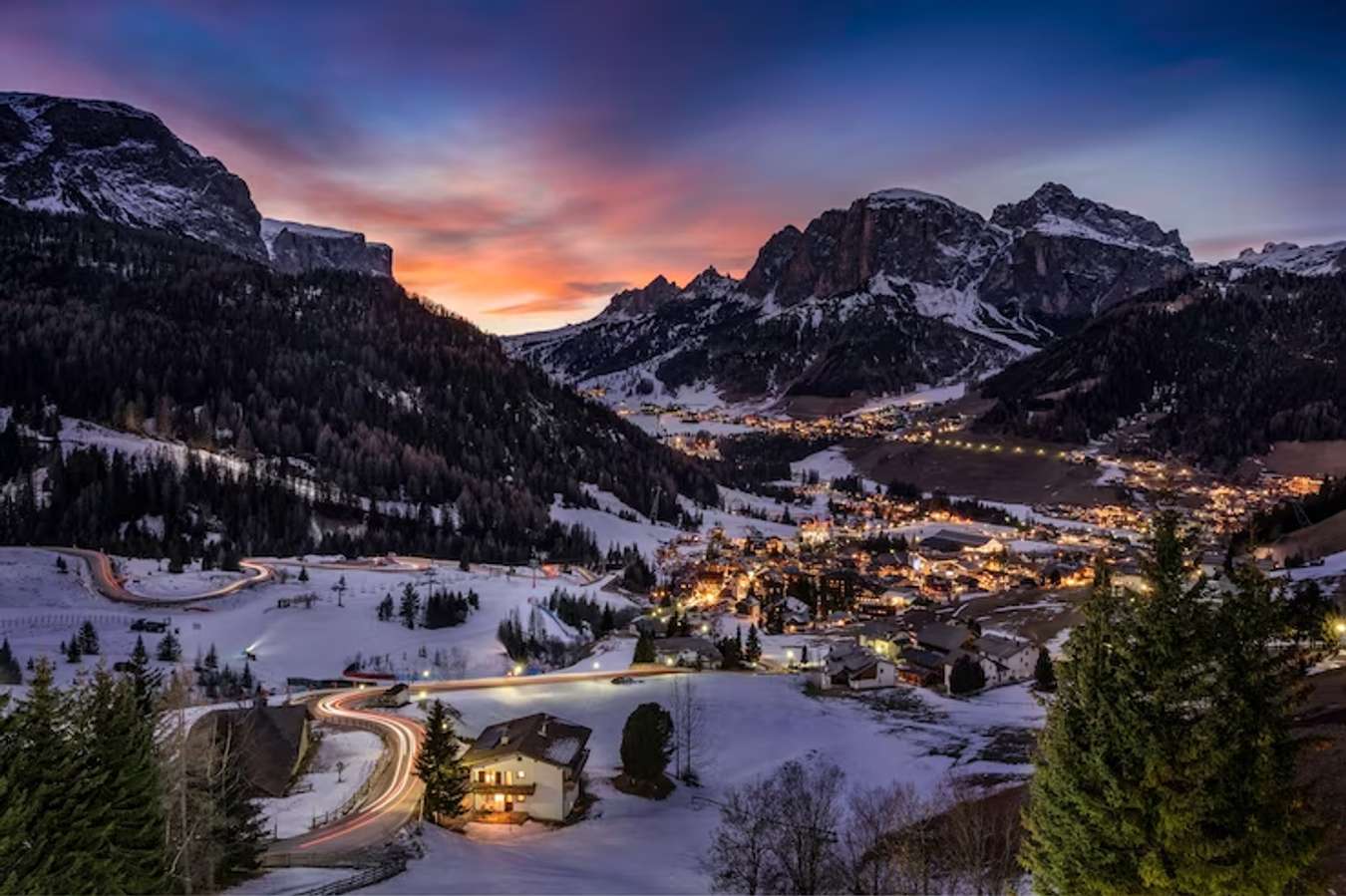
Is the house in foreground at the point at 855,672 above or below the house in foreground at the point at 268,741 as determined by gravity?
below

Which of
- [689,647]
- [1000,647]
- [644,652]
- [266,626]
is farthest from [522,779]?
[266,626]

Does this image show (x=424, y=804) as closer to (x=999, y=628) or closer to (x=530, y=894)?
(x=530, y=894)

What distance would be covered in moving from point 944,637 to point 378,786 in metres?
64.7

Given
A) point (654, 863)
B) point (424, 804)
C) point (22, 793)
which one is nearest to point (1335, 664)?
point (654, 863)

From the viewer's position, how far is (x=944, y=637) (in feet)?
304

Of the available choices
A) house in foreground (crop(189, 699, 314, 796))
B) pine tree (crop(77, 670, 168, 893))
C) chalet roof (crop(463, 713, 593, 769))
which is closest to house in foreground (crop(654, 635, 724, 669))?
chalet roof (crop(463, 713, 593, 769))

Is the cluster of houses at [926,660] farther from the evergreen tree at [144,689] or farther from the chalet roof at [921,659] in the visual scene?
the evergreen tree at [144,689]

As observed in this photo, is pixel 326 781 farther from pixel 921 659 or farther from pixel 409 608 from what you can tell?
pixel 921 659

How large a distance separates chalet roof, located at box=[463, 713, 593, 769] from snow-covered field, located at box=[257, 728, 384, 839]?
6.62 metres

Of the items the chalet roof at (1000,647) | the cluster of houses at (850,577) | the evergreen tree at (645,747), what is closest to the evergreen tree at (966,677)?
the chalet roof at (1000,647)

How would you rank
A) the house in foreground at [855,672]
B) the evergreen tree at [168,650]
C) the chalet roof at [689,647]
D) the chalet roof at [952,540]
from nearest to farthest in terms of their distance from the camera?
the evergreen tree at [168,650] < the house in foreground at [855,672] < the chalet roof at [689,647] < the chalet roof at [952,540]

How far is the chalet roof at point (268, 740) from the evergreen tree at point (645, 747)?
19.0 m

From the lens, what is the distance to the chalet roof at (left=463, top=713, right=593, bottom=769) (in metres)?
47.3

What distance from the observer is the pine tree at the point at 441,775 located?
140 feet
